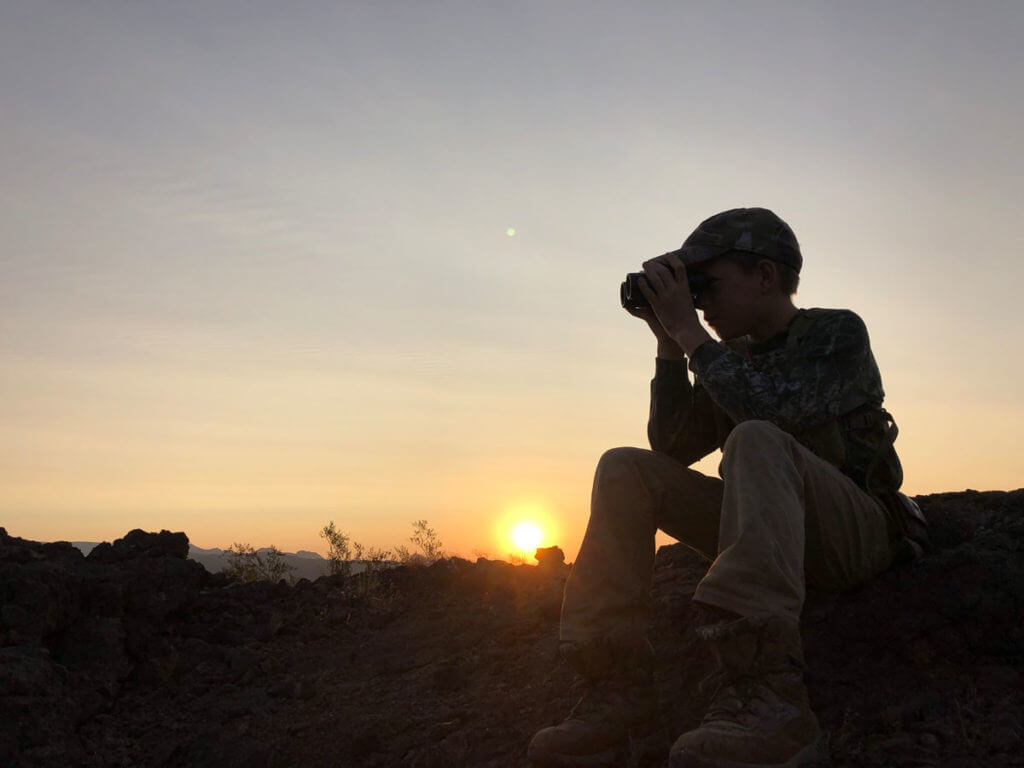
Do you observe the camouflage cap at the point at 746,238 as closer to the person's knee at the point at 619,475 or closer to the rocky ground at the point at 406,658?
the person's knee at the point at 619,475

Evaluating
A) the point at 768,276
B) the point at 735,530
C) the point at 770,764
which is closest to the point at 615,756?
the point at 770,764

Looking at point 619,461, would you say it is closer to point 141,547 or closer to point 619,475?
point 619,475

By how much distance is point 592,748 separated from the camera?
114 inches

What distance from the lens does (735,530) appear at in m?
2.62

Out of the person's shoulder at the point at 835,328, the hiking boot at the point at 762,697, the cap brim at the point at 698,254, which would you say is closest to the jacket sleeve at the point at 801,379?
the person's shoulder at the point at 835,328

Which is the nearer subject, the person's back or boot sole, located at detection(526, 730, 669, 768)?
the person's back

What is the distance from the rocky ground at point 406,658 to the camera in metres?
3.01

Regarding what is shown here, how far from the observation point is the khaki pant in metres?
2.55

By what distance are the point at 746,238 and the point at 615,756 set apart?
192cm

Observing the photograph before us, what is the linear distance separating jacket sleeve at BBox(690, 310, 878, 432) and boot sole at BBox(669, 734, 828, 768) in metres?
1.02

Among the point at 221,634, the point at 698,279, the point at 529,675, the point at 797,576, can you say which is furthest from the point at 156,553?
the point at 797,576

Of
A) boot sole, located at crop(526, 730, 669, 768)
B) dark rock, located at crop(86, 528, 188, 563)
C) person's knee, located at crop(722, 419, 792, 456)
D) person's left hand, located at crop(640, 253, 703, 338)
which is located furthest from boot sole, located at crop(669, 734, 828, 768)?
dark rock, located at crop(86, 528, 188, 563)

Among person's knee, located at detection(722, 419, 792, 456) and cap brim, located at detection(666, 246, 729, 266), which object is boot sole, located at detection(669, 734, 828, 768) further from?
cap brim, located at detection(666, 246, 729, 266)

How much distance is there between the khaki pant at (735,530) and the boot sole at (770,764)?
1.24 feet
